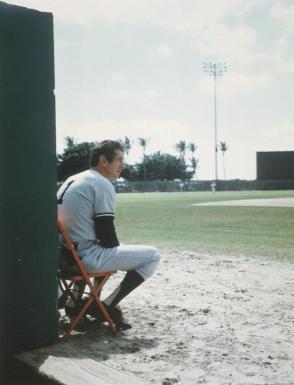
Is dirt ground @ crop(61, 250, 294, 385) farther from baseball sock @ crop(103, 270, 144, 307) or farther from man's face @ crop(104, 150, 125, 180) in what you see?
man's face @ crop(104, 150, 125, 180)

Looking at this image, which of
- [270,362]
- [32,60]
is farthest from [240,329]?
[32,60]

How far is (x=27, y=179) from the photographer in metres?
3.43

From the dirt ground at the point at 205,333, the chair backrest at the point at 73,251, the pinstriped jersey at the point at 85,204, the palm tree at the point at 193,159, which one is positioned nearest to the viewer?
the dirt ground at the point at 205,333

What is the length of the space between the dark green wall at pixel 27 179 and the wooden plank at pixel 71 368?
157mm

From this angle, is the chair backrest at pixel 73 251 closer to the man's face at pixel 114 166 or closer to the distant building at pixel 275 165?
the man's face at pixel 114 166

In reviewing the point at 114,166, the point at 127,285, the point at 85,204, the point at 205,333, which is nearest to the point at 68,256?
the point at 85,204

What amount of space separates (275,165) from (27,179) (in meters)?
92.9

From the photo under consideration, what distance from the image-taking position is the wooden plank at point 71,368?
9.37ft

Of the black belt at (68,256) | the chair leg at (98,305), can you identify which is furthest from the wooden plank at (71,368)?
the black belt at (68,256)

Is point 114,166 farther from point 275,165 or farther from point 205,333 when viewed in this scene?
point 275,165

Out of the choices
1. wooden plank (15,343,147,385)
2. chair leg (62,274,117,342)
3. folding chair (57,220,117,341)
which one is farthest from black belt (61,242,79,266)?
wooden plank (15,343,147,385)

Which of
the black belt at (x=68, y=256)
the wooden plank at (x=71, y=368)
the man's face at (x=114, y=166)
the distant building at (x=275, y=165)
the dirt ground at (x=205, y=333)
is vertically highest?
the distant building at (x=275, y=165)

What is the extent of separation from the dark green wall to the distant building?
91846 mm

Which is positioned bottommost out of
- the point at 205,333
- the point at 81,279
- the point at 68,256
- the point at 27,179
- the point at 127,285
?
the point at 205,333
